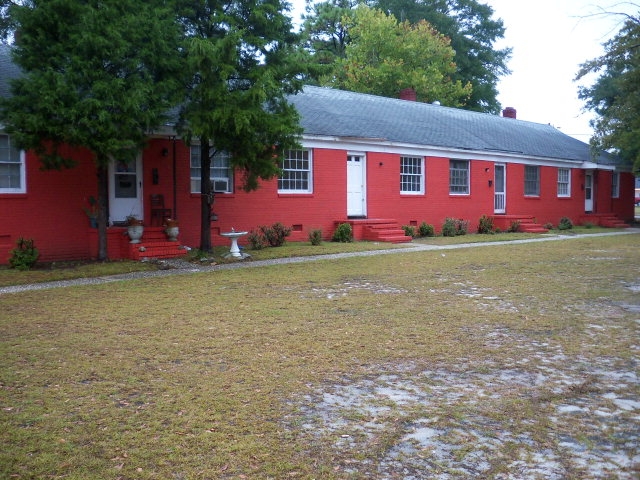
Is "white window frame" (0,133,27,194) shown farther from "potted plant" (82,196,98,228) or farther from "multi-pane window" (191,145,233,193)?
"multi-pane window" (191,145,233,193)

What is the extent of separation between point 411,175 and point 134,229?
1130 cm

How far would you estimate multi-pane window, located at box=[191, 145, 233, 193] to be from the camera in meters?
16.6

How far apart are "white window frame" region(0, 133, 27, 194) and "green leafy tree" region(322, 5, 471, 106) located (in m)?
27.0

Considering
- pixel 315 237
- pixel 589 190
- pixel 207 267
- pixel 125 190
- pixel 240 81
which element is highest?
pixel 240 81

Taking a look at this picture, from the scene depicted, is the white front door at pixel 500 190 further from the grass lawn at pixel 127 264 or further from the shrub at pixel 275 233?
the shrub at pixel 275 233

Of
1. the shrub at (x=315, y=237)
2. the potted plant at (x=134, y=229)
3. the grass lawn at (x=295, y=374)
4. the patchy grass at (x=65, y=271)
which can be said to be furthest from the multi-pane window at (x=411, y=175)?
the grass lawn at (x=295, y=374)

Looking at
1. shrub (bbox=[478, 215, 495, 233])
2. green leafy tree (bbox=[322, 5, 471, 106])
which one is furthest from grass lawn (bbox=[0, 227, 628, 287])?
green leafy tree (bbox=[322, 5, 471, 106])

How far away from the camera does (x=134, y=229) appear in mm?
14055

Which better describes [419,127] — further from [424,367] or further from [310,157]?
[424,367]

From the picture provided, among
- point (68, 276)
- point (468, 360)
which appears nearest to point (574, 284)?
point (468, 360)

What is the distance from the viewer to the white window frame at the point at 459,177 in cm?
2383

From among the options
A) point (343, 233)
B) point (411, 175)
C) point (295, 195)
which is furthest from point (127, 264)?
point (411, 175)

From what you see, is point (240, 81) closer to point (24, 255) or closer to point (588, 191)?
point (24, 255)

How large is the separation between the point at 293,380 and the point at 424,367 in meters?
1.22
